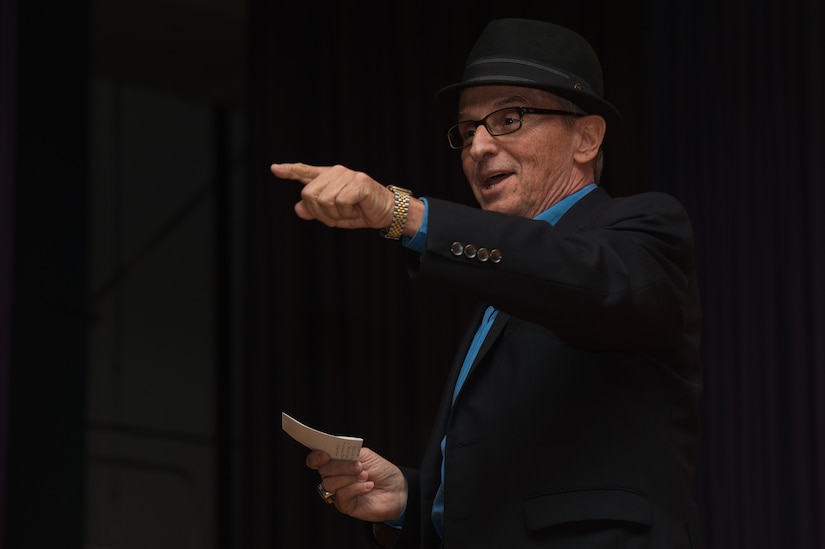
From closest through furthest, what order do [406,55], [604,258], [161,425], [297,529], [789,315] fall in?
[604,258] → [789,315] → [297,529] → [406,55] → [161,425]

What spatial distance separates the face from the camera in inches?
81.0

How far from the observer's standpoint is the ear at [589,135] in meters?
2.12

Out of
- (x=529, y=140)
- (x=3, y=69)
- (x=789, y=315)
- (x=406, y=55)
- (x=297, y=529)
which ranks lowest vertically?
(x=297, y=529)

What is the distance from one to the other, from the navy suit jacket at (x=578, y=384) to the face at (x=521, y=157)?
205mm

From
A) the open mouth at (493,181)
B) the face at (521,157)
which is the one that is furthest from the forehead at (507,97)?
the open mouth at (493,181)

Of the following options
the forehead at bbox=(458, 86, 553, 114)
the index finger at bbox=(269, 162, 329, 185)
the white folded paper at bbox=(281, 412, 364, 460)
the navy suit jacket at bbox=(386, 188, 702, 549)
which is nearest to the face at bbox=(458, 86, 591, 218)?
the forehead at bbox=(458, 86, 553, 114)

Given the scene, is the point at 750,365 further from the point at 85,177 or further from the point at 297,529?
the point at 85,177

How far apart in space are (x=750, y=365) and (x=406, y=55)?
170 cm

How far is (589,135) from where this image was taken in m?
2.14

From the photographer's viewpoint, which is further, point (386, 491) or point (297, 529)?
point (297, 529)

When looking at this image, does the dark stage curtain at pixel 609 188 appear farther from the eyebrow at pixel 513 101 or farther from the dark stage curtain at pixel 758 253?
the eyebrow at pixel 513 101

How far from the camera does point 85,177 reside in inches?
182

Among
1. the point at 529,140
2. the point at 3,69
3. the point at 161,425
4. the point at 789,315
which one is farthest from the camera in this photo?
the point at 161,425

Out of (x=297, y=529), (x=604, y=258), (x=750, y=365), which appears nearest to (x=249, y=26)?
(x=297, y=529)
